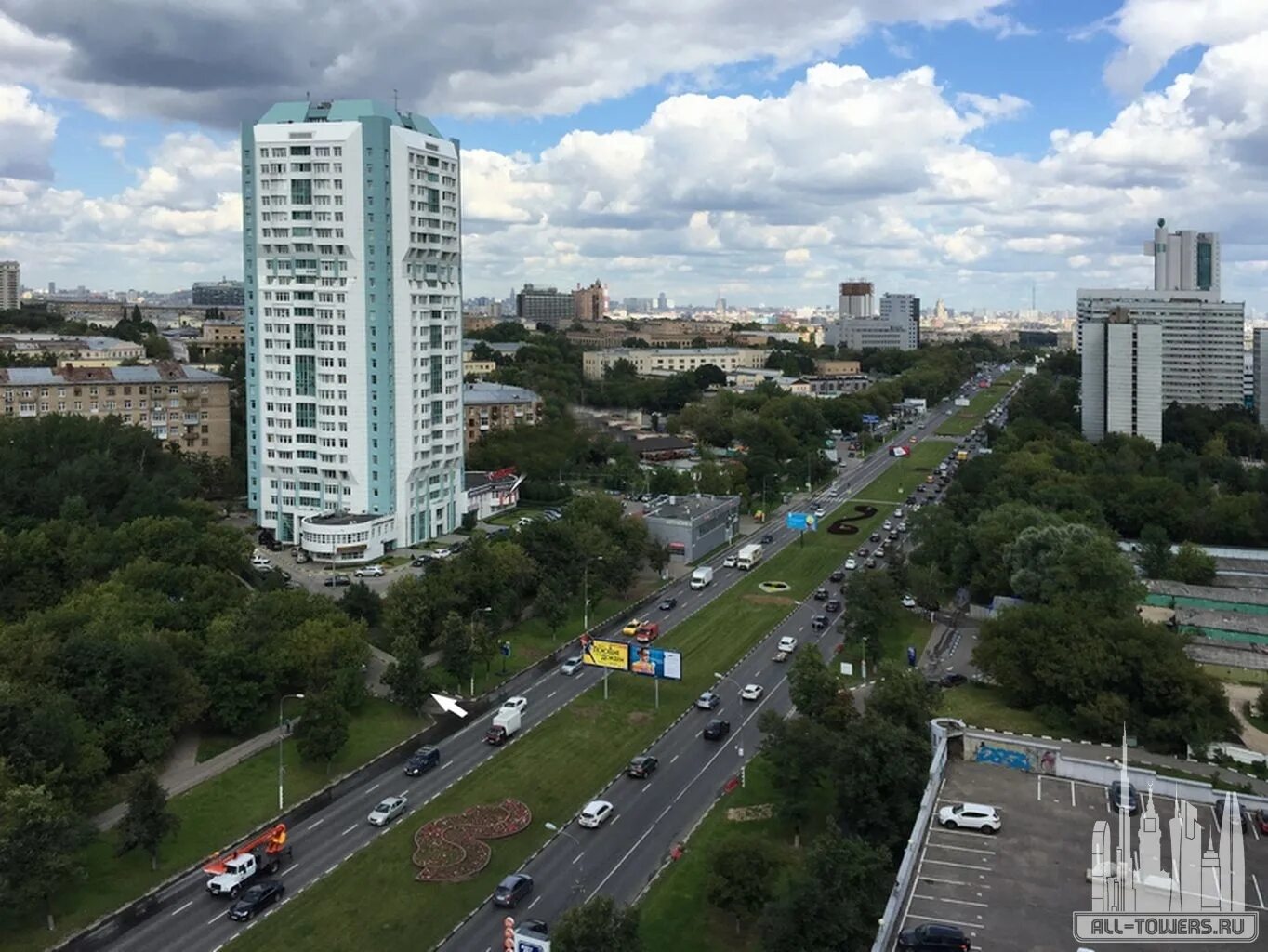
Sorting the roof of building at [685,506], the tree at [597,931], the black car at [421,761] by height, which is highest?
the roof of building at [685,506]

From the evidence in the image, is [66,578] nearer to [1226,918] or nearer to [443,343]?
[443,343]

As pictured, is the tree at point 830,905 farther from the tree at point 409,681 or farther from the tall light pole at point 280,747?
the tree at point 409,681

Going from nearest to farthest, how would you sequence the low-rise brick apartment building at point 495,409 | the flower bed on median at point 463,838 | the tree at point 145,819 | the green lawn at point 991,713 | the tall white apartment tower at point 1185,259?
the tree at point 145,819, the flower bed on median at point 463,838, the green lawn at point 991,713, the low-rise brick apartment building at point 495,409, the tall white apartment tower at point 1185,259

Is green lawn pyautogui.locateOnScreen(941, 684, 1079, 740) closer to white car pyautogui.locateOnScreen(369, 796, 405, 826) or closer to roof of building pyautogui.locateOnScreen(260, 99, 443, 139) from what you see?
white car pyautogui.locateOnScreen(369, 796, 405, 826)

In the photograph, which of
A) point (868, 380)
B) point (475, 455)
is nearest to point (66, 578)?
point (475, 455)
